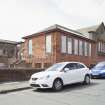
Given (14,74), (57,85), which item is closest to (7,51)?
(14,74)

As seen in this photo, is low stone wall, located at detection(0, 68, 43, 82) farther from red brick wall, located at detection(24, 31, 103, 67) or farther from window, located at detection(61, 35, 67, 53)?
window, located at detection(61, 35, 67, 53)

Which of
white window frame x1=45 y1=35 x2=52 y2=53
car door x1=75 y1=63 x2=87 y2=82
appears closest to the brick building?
white window frame x1=45 y1=35 x2=52 y2=53

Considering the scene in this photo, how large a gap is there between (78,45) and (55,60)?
18.1ft

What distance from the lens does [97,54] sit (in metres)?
37.5

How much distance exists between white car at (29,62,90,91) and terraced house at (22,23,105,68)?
38.7ft

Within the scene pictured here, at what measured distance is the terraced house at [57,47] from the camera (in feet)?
91.6

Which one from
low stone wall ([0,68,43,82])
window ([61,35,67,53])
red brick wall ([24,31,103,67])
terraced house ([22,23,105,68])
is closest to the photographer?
low stone wall ([0,68,43,82])

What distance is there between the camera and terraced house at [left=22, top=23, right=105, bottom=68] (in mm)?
27922

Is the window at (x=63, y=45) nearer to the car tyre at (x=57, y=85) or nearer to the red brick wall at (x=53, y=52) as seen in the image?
the red brick wall at (x=53, y=52)

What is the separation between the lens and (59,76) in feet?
45.3

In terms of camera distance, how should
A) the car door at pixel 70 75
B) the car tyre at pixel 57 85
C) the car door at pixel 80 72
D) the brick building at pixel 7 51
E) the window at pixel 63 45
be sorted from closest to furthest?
the car tyre at pixel 57 85 < the car door at pixel 70 75 < the car door at pixel 80 72 < the window at pixel 63 45 < the brick building at pixel 7 51

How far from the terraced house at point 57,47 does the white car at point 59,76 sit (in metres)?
11.8

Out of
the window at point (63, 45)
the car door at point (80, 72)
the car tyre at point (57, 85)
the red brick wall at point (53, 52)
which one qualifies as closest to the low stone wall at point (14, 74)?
the car door at point (80, 72)

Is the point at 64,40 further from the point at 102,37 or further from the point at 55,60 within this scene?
the point at 102,37
